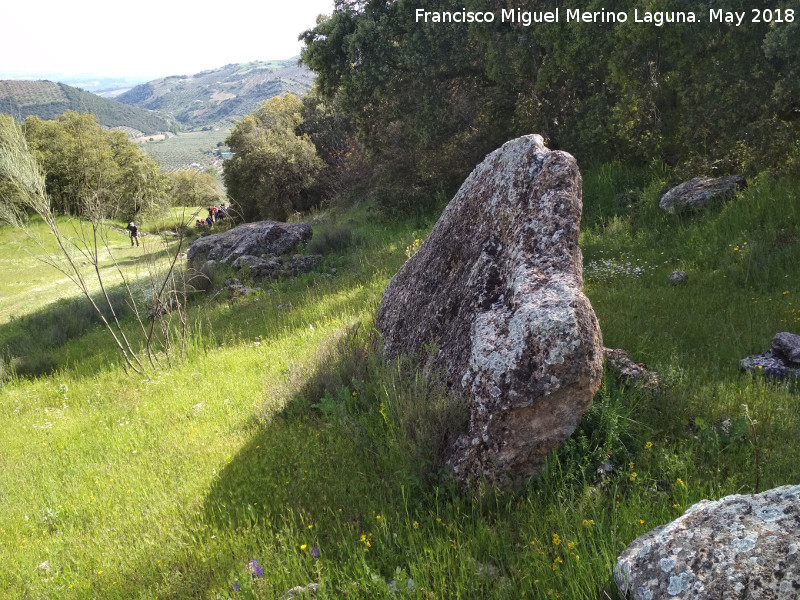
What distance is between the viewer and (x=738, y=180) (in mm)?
9234

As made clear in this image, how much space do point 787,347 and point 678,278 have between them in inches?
98.6

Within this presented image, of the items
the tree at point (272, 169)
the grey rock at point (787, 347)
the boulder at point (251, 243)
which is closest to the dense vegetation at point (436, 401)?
the grey rock at point (787, 347)

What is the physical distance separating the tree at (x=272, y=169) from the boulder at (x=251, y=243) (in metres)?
12.1

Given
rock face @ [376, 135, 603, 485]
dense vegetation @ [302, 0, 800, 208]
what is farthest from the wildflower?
dense vegetation @ [302, 0, 800, 208]

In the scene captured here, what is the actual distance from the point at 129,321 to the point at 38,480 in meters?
7.09

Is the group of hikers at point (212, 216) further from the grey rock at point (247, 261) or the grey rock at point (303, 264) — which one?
the grey rock at point (303, 264)

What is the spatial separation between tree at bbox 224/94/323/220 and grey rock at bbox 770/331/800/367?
2576cm

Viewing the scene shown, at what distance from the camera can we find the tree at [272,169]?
28359mm

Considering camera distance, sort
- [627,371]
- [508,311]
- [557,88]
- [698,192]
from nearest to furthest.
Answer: [508,311] → [627,371] → [698,192] → [557,88]

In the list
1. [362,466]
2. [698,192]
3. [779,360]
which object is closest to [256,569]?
[362,466]

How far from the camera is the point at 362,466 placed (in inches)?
155

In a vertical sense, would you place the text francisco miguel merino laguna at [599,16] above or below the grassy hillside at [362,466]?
above

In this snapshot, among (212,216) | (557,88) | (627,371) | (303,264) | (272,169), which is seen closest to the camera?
(627,371)

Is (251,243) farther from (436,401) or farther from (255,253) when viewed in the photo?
(436,401)
